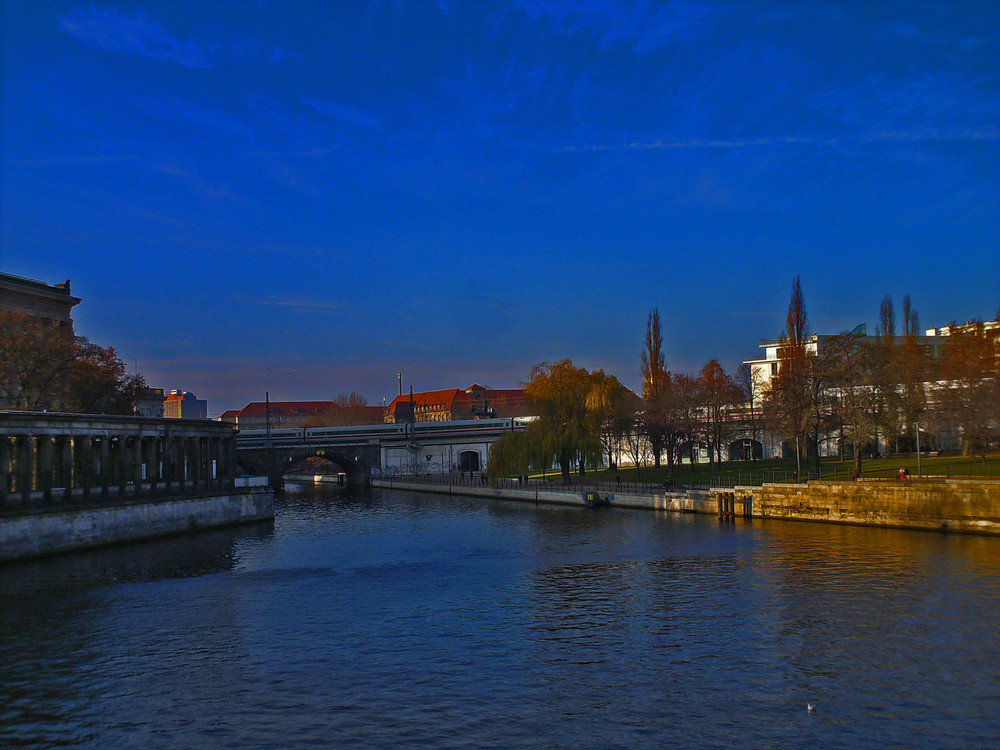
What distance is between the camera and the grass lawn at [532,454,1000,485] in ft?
163

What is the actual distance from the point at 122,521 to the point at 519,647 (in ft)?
97.1

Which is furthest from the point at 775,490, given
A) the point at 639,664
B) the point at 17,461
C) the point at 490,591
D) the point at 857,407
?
the point at 17,461

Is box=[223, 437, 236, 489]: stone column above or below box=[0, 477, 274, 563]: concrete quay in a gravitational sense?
above

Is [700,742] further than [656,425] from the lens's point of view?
No

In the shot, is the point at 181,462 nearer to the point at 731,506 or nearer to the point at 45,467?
the point at 45,467

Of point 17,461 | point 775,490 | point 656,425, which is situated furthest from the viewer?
point 656,425

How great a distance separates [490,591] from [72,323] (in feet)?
256

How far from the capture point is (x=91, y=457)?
44.3 m

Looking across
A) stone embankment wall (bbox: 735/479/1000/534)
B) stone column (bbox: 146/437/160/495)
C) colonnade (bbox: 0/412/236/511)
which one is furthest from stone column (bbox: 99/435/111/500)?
stone embankment wall (bbox: 735/479/1000/534)

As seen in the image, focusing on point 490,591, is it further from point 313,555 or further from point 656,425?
point 656,425

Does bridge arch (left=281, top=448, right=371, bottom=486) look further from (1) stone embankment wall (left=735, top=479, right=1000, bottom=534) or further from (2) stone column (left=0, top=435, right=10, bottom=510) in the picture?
(1) stone embankment wall (left=735, top=479, right=1000, bottom=534)

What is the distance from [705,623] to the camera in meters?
24.2

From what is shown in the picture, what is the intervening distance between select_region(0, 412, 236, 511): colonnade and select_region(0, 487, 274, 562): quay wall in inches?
66.9

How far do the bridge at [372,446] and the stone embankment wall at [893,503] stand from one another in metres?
52.2
